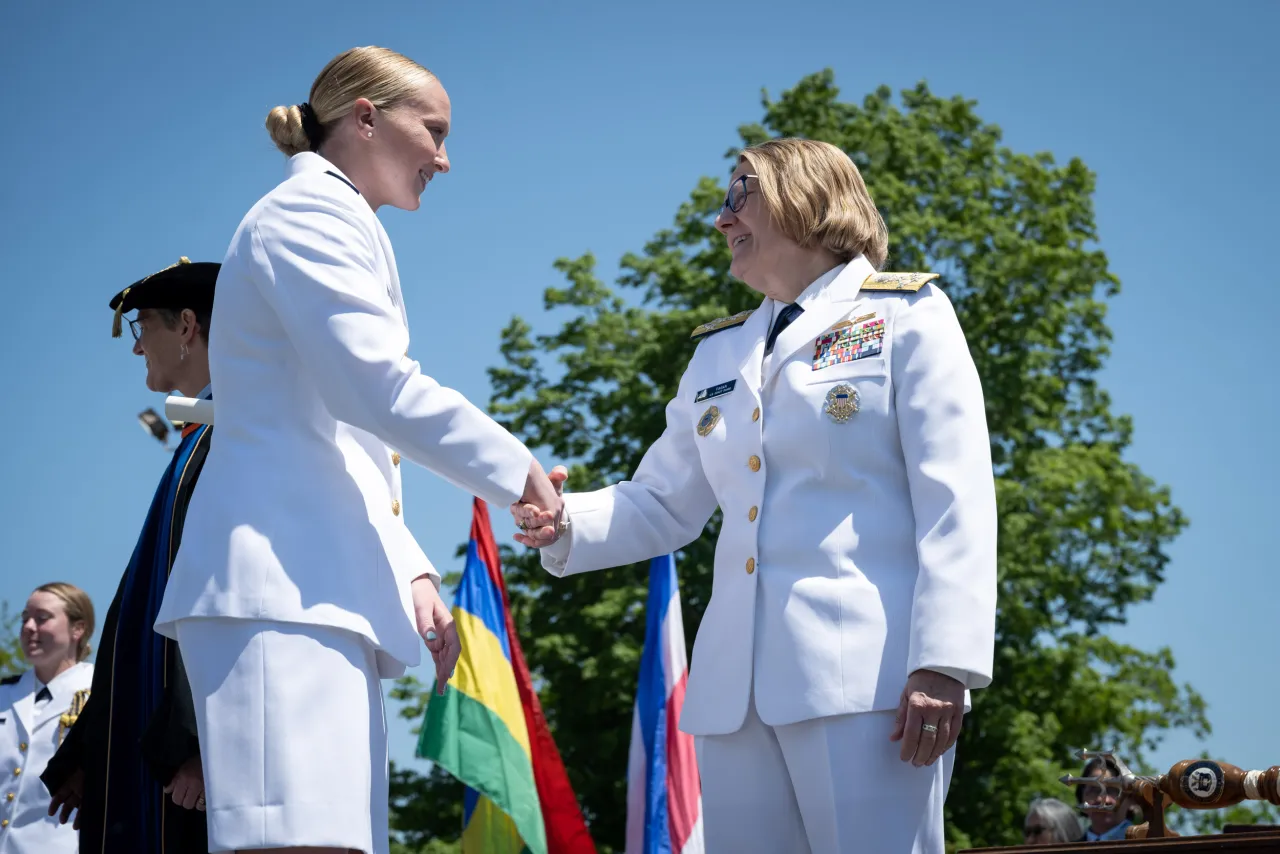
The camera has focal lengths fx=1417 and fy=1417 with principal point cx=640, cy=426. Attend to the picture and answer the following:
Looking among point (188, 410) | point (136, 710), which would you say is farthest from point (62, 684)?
point (188, 410)

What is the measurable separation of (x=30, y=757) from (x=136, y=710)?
11.2 ft

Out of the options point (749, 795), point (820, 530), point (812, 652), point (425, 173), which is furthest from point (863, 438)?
point (425, 173)

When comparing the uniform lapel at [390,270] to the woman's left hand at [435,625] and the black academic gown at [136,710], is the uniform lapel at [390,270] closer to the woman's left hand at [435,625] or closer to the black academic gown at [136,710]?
the woman's left hand at [435,625]

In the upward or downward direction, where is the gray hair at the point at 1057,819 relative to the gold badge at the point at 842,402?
downward

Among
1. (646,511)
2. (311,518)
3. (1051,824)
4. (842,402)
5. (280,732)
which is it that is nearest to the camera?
(280,732)

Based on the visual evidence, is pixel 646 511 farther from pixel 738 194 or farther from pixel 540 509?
pixel 738 194

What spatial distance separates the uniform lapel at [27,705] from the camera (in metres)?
7.09

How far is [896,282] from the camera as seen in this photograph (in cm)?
381

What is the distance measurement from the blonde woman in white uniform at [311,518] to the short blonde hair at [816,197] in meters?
1.15

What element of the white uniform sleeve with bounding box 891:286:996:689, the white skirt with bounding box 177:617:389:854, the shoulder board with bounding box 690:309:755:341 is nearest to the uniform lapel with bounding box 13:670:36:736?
the shoulder board with bounding box 690:309:755:341

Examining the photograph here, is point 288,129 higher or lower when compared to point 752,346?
higher

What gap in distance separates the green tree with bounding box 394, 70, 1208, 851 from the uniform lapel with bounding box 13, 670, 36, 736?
1068 cm

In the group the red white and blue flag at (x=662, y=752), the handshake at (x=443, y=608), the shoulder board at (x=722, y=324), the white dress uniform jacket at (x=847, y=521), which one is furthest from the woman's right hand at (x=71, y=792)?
the red white and blue flag at (x=662, y=752)

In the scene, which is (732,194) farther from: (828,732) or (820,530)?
(828,732)
